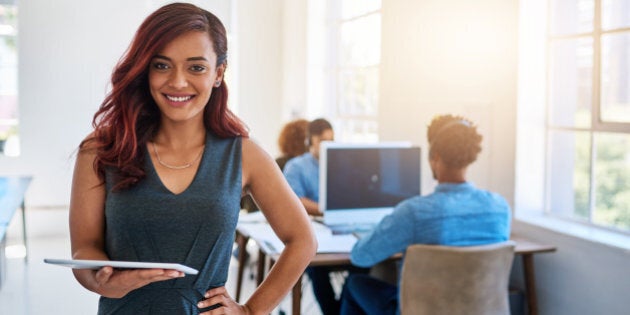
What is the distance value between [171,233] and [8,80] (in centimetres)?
689

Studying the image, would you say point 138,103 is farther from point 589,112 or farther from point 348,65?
point 348,65

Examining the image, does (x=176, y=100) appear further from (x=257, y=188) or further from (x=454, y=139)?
(x=454, y=139)

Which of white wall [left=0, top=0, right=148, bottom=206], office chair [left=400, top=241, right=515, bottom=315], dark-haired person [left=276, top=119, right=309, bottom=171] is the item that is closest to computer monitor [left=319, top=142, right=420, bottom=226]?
office chair [left=400, top=241, right=515, bottom=315]

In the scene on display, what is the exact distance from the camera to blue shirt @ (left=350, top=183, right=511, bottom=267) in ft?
8.88

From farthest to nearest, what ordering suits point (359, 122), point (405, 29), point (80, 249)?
point (359, 122), point (405, 29), point (80, 249)

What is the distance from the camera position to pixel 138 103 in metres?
1.50

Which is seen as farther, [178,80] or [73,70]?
[73,70]

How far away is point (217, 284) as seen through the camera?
150cm

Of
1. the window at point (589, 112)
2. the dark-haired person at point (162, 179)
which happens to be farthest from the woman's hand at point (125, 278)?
the window at point (589, 112)

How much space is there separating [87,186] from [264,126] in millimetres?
6159

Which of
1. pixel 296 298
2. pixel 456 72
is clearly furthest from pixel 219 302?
pixel 456 72

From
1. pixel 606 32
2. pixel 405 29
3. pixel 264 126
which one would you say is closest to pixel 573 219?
pixel 606 32

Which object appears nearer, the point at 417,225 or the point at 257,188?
the point at 257,188

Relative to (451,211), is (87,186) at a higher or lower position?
higher
